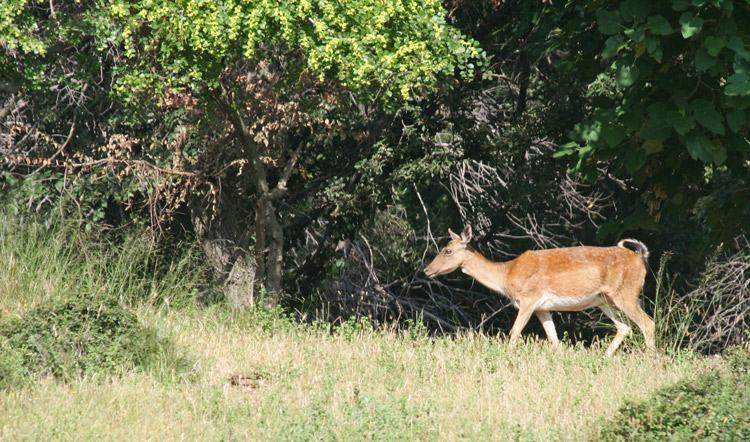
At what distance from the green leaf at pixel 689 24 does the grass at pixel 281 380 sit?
8.14ft

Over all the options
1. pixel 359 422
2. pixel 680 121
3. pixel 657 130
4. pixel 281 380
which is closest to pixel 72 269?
pixel 281 380

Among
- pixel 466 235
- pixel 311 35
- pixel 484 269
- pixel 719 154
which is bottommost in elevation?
pixel 484 269

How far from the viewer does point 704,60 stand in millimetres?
6730

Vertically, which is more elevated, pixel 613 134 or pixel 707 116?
pixel 707 116

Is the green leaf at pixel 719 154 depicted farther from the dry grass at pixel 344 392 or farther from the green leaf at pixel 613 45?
the dry grass at pixel 344 392

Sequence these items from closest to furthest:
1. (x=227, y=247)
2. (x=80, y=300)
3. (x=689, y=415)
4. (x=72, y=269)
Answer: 1. (x=689, y=415)
2. (x=80, y=300)
3. (x=72, y=269)
4. (x=227, y=247)

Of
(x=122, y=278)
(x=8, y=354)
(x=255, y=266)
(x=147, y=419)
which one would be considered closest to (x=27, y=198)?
(x=122, y=278)

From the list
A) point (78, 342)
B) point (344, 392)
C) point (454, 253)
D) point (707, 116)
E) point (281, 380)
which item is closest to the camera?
point (707, 116)

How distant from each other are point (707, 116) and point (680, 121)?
22cm

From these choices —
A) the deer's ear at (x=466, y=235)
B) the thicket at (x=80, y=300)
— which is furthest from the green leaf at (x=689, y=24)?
the deer's ear at (x=466, y=235)

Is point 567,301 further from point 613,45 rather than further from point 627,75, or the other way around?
point 613,45

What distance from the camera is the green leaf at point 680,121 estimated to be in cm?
670

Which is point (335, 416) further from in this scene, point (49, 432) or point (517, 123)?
point (517, 123)

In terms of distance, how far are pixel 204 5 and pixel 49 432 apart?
3660 mm
